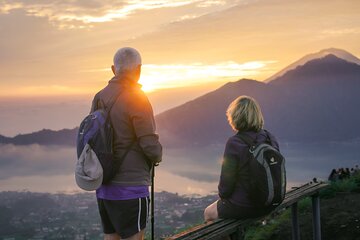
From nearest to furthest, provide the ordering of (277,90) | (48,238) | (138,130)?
(138,130)
(48,238)
(277,90)

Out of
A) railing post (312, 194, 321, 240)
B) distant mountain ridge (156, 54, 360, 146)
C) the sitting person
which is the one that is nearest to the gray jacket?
the sitting person

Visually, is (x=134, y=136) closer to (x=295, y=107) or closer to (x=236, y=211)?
(x=236, y=211)

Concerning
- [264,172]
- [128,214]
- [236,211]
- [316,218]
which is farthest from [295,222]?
[128,214]

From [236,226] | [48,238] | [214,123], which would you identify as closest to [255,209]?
[236,226]

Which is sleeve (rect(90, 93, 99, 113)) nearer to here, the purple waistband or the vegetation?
the purple waistband

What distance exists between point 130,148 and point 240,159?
1198mm

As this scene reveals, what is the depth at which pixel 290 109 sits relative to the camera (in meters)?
113

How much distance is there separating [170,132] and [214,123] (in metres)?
12.5

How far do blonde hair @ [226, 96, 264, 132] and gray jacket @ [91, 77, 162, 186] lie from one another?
1131mm

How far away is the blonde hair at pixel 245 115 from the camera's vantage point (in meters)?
5.14

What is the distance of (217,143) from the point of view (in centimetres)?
9588

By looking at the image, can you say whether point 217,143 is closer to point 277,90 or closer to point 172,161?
point 172,161

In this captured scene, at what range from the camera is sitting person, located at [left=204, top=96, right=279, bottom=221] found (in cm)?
506

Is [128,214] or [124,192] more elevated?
Answer: [124,192]
